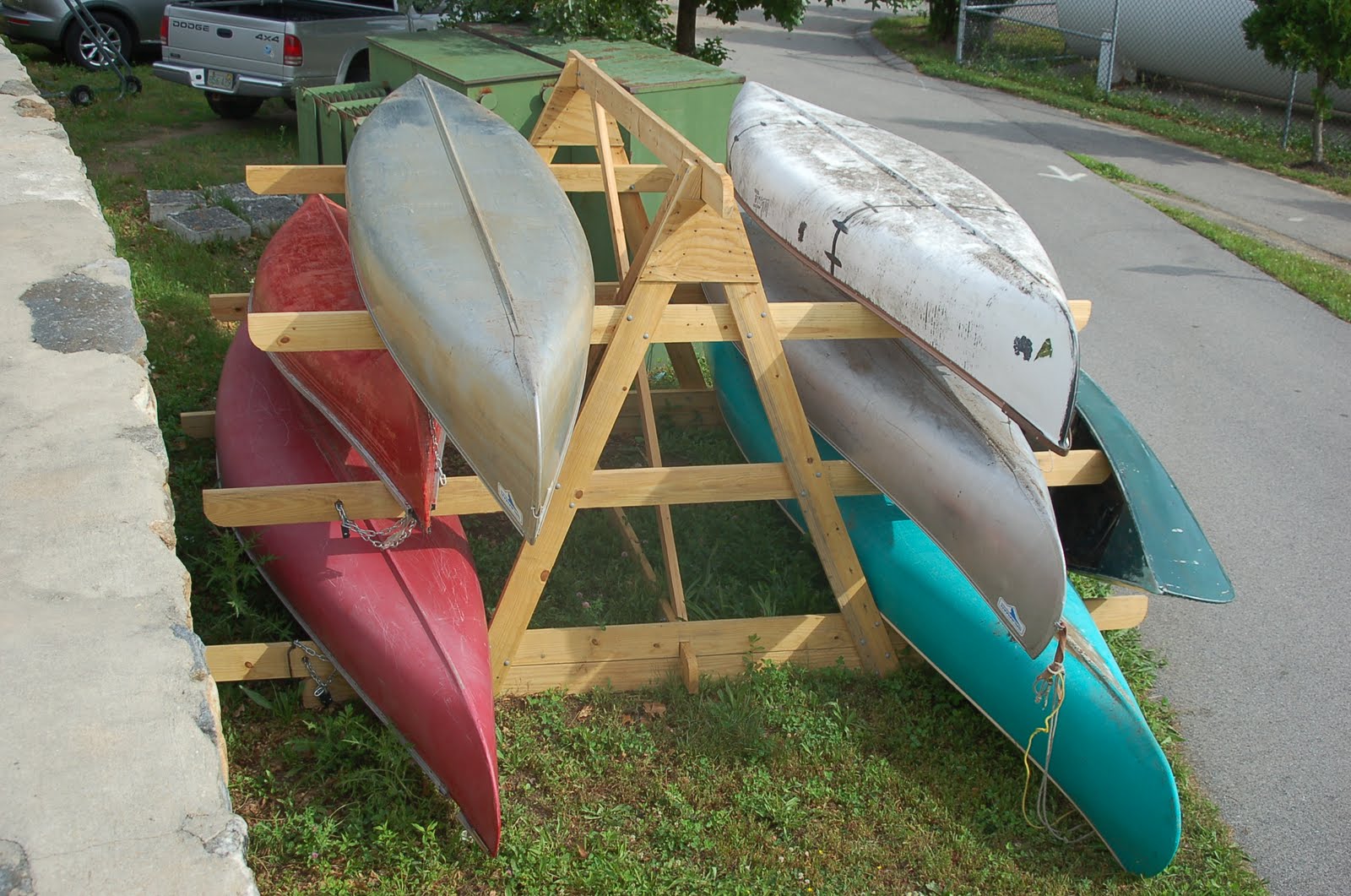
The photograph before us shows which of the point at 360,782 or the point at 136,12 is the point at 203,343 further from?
the point at 136,12

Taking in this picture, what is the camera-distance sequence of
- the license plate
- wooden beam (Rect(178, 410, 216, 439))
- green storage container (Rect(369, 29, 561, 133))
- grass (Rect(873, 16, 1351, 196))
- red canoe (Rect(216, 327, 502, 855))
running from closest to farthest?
1. red canoe (Rect(216, 327, 502, 855))
2. wooden beam (Rect(178, 410, 216, 439))
3. green storage container (Rect(369, 29, 561, 133))
4. the license plate
5. grass (Rect(873, 16, 1351, 196))

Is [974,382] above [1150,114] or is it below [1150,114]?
below

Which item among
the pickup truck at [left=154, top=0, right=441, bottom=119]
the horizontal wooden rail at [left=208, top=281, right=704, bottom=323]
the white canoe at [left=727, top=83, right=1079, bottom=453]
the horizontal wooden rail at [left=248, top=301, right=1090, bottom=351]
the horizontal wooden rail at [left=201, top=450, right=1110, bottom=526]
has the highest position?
the pickup truck at [left=154, top=0, right=441, bottom=119]

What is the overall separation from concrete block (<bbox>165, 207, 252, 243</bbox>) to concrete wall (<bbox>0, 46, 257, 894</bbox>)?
11.5 feet

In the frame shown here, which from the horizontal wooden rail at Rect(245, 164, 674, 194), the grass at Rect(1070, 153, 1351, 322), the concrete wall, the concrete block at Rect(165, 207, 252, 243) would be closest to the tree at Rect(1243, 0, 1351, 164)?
the grass at Rect(1070, 153, 1351, 322)

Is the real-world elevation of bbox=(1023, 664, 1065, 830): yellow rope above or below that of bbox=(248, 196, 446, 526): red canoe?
below

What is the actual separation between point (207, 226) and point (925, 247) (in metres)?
5.46

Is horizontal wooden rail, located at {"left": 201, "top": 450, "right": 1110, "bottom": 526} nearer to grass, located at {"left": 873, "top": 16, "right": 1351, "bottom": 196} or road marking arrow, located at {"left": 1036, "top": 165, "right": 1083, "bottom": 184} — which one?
road marking arrow, located at {"left": 1036, "top": 165, "right": 1083, "bottom": 184}

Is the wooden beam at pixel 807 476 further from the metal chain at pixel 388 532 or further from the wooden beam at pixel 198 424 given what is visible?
the wooden beam at pixel 198 424

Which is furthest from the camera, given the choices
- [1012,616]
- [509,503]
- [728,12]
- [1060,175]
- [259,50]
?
[1060,175]

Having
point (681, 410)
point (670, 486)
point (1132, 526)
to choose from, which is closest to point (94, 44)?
point (681, 410)

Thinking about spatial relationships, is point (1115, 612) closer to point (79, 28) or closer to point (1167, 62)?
point (1167, 62)

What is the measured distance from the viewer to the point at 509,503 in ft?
9.74

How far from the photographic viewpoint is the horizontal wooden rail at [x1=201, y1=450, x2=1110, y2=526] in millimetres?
3406
